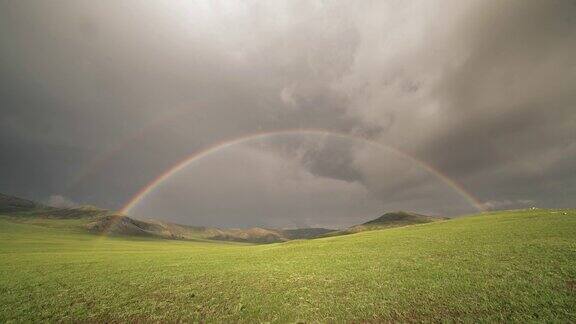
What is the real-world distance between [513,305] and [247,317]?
53.5 ft

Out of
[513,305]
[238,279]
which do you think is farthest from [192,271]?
[513,305]

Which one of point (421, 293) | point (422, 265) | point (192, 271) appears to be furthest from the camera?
point (192, 271)

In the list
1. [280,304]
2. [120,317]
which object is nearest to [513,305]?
[280,304]

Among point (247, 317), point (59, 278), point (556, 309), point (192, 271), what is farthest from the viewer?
point (192, 271)

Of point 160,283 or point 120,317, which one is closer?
point 120,317

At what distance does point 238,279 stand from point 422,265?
1792 centimetres

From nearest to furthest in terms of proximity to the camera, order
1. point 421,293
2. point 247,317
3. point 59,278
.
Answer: point 247,317 < point 421,293 < point 59,278

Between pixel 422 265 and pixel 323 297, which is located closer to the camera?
pixel 323 297

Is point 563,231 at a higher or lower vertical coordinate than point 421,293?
higher

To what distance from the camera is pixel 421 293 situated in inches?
797

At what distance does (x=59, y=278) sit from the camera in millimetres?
30344

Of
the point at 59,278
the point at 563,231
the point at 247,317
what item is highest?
the point at 563,231

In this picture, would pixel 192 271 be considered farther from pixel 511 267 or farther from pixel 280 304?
pixel 511 267

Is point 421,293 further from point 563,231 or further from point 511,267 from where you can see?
point 563,231
